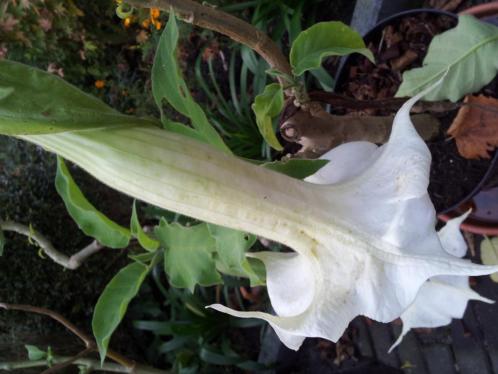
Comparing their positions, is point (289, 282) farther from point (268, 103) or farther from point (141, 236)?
point (141, 236)

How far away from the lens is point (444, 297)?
2.67ft

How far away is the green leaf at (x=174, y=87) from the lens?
23.1 inches

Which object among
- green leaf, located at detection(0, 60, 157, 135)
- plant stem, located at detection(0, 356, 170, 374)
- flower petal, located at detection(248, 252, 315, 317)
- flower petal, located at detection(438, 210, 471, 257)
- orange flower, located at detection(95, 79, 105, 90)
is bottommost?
plant stem, located at detection(0, 356, 170, 374)

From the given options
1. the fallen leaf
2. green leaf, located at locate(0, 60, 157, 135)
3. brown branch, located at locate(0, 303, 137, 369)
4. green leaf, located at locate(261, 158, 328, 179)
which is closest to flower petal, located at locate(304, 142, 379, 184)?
green leaf, located at locate(261, 158, 328, 179)

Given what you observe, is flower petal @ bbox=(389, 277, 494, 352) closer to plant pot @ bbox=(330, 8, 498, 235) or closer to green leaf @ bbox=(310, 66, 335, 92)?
plant pot @ bbox=(330, 8, 498, 235)

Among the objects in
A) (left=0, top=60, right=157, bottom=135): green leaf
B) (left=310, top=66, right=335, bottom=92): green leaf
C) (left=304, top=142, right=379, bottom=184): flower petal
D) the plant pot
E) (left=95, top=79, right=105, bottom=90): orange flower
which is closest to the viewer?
(left=0, top=60, right=157, bottom=135): green leaf

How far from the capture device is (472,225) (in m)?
0.96

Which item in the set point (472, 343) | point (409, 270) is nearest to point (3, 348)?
point (472, 343)

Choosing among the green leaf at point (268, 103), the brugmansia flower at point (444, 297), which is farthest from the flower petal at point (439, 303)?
the green leaf at point (268, 103)

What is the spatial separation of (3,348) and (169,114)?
0.81 m

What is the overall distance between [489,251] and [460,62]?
47 cm

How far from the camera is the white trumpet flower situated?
0.46 meters

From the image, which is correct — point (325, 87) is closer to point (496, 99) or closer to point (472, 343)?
point (496, 99)

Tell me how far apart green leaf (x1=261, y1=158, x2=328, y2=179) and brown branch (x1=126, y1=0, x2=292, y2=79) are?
0.44 ft
